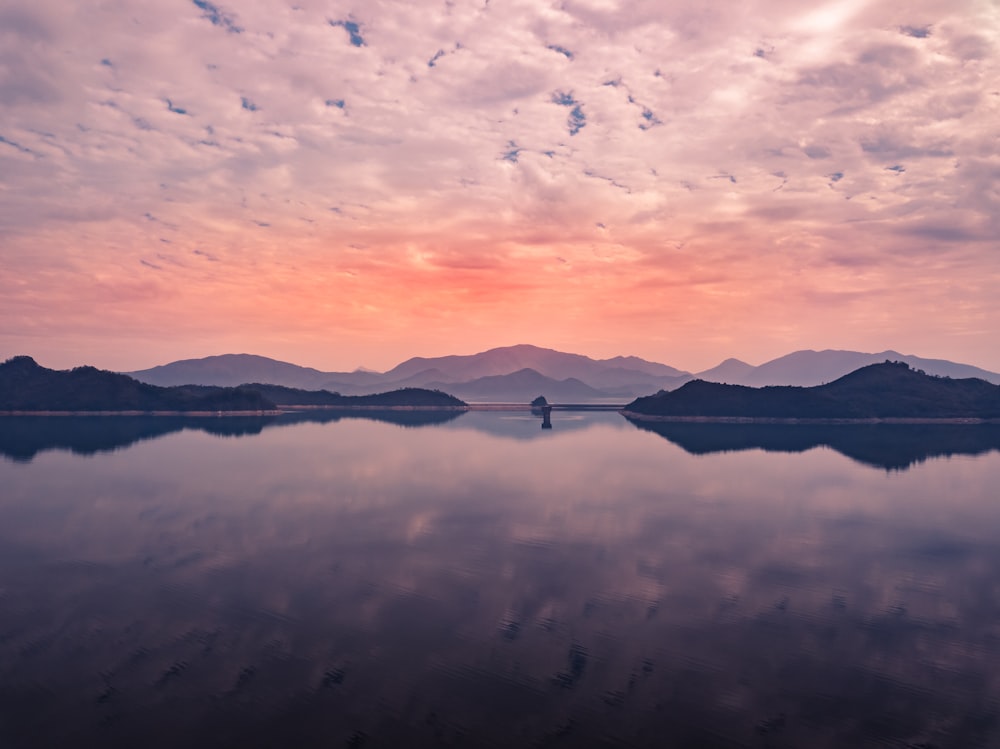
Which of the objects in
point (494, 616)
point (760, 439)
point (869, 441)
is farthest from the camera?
point (760, 439)

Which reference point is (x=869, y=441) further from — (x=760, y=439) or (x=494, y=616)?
(x=494, y=616)

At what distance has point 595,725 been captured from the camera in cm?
1939

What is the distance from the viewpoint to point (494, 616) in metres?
29.2

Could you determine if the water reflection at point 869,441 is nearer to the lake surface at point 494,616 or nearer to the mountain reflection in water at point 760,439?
the mountain reflection in water at point 760,439

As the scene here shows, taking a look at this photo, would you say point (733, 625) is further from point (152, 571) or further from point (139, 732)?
point (152, 571)

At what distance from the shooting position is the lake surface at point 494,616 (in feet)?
64.4

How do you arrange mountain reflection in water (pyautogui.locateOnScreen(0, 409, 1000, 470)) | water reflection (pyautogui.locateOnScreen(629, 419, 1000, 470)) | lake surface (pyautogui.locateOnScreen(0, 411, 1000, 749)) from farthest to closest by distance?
water reflection (pyautogui.locateOnScreen(629, 419, 1000, 470))
mountain reflection in water (pyautogui.locateOnScreen(0, 409, 1000, 470))
lake surface (pyautogui.locateOnScreen(0, 411, 1000, 749))

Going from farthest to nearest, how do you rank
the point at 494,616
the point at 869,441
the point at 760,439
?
the point at 760,439 < the point at 869,441 < the point at 494,616

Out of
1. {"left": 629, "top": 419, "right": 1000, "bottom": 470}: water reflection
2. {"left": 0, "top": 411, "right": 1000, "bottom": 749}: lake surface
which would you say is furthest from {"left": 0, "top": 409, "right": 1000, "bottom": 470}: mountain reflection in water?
{"left": 0, "top": 411, "right": 1000, "bottom": 749}: lake surface

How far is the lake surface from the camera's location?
1964cm

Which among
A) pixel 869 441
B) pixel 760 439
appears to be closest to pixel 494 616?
pixel 760 439

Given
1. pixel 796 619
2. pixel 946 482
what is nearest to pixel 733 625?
pixel 796 619

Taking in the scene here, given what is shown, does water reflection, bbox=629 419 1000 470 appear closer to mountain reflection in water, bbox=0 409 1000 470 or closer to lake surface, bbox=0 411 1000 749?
mountain reflection in water, bbox=0 409 1000 470

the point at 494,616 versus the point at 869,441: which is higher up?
the point at 869,441
